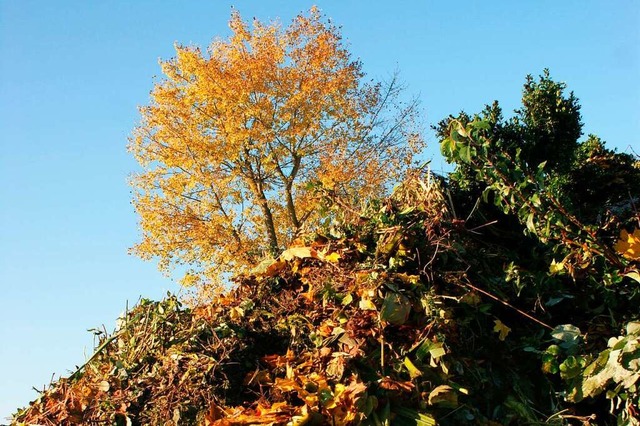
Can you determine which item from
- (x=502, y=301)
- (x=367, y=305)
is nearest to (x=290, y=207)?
(x=502, y=301)

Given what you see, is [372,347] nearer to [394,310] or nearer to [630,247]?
[394,310]

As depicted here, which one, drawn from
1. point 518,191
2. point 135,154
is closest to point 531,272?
point 518,191

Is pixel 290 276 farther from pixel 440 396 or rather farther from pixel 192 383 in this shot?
pixel 440 396

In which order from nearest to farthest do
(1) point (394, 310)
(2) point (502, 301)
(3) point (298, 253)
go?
(1) point (394, 310) → (2) point (502, 301) → (3) point (298, 253)

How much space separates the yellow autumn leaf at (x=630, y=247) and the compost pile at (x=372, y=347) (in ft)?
1.18

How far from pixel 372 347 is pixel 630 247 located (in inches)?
62.4

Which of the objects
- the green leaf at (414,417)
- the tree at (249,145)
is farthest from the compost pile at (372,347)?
the tree at (249,145)

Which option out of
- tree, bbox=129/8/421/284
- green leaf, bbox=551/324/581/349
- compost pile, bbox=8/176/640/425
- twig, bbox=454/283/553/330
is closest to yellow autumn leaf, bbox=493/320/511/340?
compost pile, bbox=8/176/640/425

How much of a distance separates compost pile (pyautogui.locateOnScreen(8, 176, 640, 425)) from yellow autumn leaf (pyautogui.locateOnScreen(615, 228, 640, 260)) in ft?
1.18

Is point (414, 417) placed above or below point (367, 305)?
below

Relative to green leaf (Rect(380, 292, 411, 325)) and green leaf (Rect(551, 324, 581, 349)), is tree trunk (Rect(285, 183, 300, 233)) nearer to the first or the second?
green leaf (Rect(551, 324, 581, 349))

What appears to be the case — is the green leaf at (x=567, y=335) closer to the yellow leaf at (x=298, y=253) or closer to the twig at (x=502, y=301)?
the twig at (x=502, y=301)

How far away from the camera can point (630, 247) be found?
3.77 metres

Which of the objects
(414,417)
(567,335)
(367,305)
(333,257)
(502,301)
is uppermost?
(333,257)
